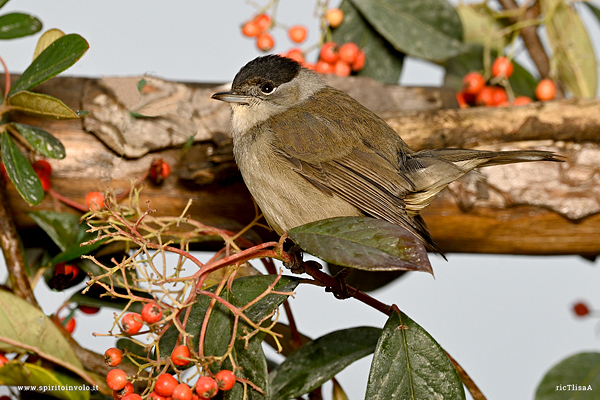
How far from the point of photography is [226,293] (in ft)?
5.93

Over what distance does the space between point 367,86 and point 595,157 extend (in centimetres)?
118

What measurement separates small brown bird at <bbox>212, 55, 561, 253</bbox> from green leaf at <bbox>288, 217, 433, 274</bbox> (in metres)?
0.52

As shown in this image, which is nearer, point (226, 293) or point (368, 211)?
point (226, 293)

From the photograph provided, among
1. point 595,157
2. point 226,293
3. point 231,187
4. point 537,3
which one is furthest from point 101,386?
point 537,3

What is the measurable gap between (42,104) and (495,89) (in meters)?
2.54

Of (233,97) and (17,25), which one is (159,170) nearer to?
(233,97)

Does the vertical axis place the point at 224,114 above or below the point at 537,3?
below

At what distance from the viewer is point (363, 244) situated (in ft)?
5.16

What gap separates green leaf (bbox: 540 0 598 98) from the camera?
3.38m

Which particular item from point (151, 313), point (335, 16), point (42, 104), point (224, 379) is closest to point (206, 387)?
point (224, 379)

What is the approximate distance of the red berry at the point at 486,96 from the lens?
11.3ft

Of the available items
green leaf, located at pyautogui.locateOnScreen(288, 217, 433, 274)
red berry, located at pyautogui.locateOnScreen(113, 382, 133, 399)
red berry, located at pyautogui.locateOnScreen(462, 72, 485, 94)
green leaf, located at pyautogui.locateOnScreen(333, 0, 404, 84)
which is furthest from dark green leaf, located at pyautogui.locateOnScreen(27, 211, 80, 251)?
red berry, located at pyautogui.locateOnScreen(462, 72, 485, 94)

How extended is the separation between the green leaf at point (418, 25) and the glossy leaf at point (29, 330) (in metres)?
2.18

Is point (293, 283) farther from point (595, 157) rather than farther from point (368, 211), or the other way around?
point (595, 157)
